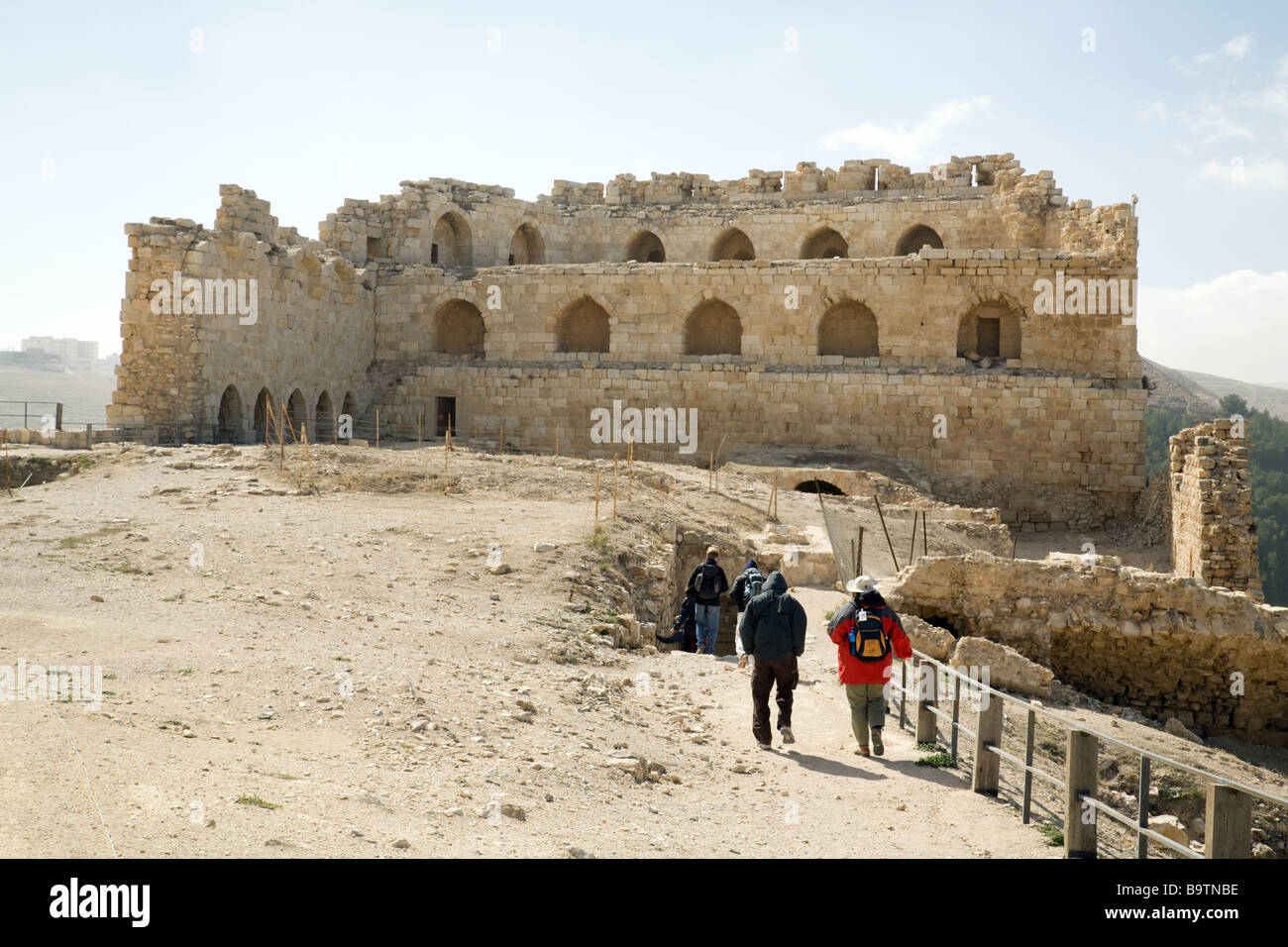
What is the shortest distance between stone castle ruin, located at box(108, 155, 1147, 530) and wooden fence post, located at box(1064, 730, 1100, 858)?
1779cm

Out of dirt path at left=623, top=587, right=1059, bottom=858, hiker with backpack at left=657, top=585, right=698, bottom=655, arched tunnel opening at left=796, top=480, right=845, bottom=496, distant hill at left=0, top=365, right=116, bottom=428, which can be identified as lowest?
dirt path at left=623, top=587, right=1059, bottom=858

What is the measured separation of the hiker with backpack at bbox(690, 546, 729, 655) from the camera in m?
11.4

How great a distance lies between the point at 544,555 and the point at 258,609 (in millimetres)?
3236

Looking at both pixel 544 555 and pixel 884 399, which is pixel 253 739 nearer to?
pixel 544 555

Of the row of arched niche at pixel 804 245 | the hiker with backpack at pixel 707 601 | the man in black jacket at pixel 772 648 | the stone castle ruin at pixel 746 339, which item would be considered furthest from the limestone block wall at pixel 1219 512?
the row of arched niche at pixel 804 245

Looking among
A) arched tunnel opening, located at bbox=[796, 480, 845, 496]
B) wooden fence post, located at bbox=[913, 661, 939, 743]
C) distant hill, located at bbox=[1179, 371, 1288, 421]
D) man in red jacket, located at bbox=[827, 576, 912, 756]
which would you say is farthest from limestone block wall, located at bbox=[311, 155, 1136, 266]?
distant hill, located at bbox=[1179, 371, 1288, 421]

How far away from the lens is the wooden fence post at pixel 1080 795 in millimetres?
5965

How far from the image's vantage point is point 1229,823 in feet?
16.5

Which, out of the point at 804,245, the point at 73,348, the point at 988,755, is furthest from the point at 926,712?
Result: the point at 73,348

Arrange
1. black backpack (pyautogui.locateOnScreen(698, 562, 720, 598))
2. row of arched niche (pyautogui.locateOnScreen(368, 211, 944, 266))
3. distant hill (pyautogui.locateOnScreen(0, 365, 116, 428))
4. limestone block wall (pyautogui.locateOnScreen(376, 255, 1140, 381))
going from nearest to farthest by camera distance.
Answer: black backpack (pyautogui.locateOnScreen(698, 562, 720, 598)) < limestone block wall (pyautogui.locateOnScreen(376, 255, 1140, 381)) < row of arched niche (pyautogui.locateOnScreen(368, 211, 944, 266)) < distant hill (pyautogui.locateOnScreen(0, 365, 116, 428))

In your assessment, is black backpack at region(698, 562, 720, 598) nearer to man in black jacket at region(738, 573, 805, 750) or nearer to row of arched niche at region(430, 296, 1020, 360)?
man in black jacket at region(738, 573, 805, 750)

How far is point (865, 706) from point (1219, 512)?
440 inches
